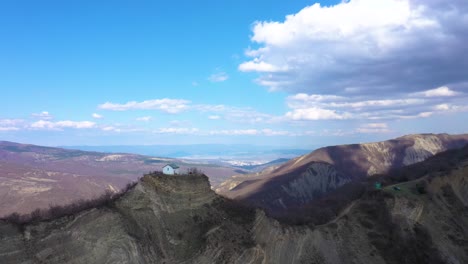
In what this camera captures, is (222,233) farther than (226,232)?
No

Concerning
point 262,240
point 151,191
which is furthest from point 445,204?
point 151,191

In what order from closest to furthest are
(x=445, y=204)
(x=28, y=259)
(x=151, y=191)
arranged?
1. (x=28, y=259)
2. (x=151, y=191)
3. (x=445, y=204)

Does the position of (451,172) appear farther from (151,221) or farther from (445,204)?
(151,221)
